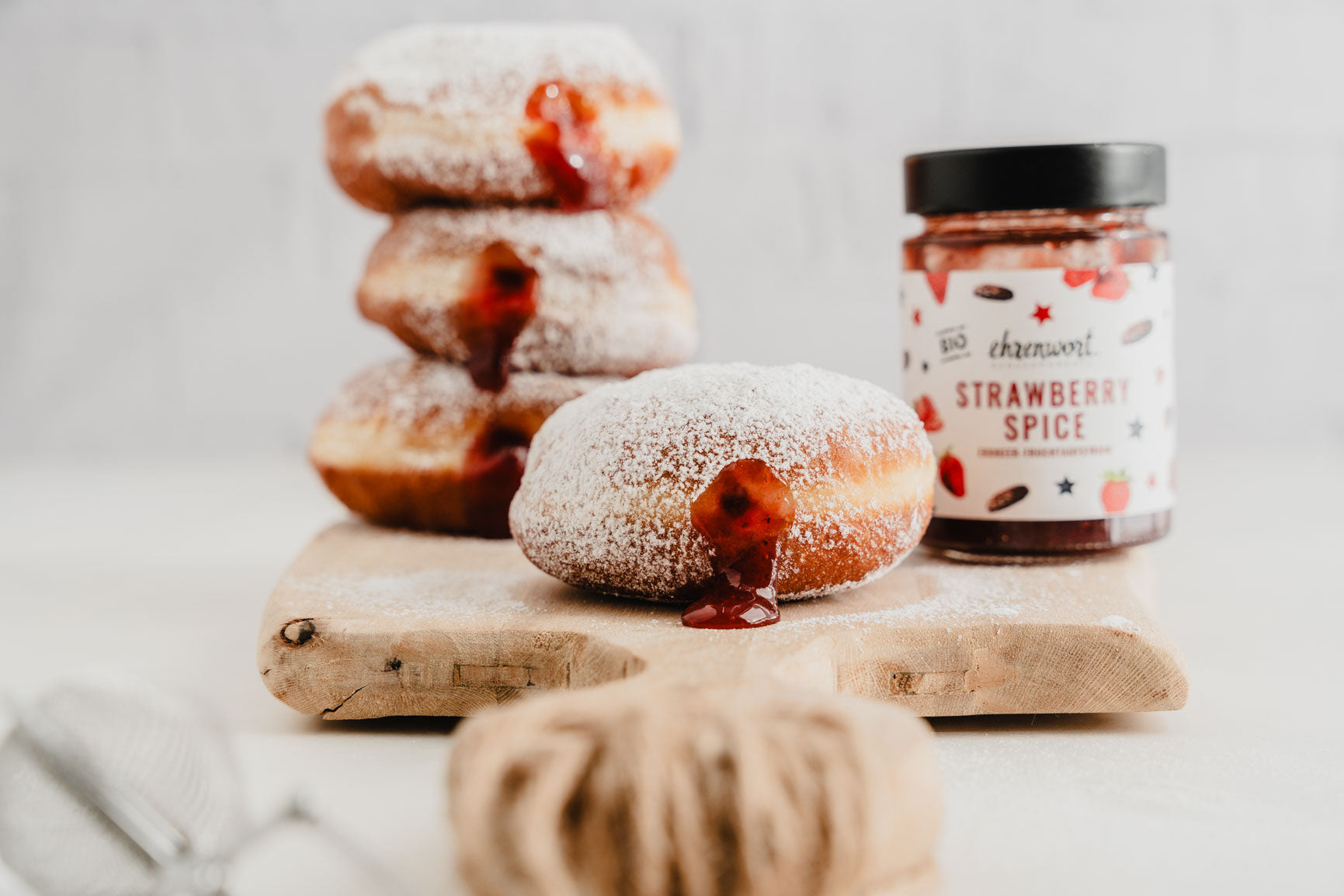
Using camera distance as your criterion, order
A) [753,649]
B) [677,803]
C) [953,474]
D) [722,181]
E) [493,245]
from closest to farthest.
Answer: [677,803], [753,649], [953,474], [493,245], [722,181]

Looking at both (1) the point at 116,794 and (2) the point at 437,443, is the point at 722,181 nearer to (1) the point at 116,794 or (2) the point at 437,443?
(2) the point at 437,443

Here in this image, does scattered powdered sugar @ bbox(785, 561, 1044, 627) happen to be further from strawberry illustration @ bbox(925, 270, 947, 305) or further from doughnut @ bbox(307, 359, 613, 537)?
doughnut @ bbox(307, 359, 613, 537)

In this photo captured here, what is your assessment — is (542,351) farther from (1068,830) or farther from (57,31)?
(57,31)

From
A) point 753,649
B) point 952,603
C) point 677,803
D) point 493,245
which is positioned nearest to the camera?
point 677,803

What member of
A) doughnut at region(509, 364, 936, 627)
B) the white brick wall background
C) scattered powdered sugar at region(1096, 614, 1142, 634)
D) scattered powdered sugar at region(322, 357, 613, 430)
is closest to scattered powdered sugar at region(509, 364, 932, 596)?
doughnut at region(509, 364, 936, 627)

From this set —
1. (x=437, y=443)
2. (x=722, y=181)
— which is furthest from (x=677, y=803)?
(x=722, y=181)

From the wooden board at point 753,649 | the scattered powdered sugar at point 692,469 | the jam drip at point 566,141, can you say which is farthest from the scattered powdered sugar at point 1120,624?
the jam drip at point 566,141
